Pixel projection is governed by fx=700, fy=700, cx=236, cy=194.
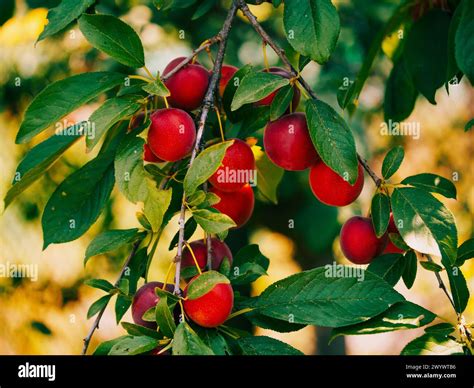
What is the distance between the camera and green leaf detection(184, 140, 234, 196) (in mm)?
683

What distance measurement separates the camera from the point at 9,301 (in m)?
2.09

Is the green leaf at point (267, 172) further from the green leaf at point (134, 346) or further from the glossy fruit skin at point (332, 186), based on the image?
the green leaf at point (134, 346)

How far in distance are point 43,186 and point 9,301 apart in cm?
41

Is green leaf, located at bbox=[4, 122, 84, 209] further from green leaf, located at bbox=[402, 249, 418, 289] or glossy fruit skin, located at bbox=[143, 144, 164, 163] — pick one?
green leaf, located at bbox=[402, 249, 418, 289]

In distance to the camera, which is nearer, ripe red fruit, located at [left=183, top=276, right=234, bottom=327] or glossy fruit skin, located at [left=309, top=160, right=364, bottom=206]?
ripe red fruit, located at [left=183, top=276, right=234, bottom=327]

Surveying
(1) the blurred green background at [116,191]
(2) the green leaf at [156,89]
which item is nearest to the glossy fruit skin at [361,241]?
(2) the green leaf at [156,89]

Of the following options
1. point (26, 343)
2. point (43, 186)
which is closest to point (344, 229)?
point (43, 186)

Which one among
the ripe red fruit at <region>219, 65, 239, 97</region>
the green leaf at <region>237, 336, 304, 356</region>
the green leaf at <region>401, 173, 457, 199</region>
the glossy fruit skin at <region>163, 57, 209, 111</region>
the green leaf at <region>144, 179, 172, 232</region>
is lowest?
the green leaf at <region>237, 336, 304, 356</region>

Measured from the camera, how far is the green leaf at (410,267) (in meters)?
0.89

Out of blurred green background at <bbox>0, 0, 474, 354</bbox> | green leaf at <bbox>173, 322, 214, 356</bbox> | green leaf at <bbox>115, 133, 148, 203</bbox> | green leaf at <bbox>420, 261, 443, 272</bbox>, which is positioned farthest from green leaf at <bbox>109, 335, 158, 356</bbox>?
blurred green background at <bbox>0, 0, 474, 354</bbox>

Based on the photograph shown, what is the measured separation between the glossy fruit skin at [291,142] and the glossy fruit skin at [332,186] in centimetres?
2

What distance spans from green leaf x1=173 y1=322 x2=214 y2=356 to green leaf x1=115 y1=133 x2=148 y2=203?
0.53 feet

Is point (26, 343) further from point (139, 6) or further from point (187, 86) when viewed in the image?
point (187, 86)

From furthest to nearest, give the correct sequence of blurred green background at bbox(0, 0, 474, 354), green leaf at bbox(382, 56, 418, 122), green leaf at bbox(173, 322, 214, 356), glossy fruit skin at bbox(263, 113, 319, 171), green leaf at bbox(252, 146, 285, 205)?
blurred green background at bbox(0, 0, 474, 354)
green leaf at bbox(382, 56, 418, 122)
green leaf at bbox(252, 146, 285, 205)
glossy fruit skin at bbox(263, 113, 319, 171)
green leaf at bbox(173, 322, 214, 356)
